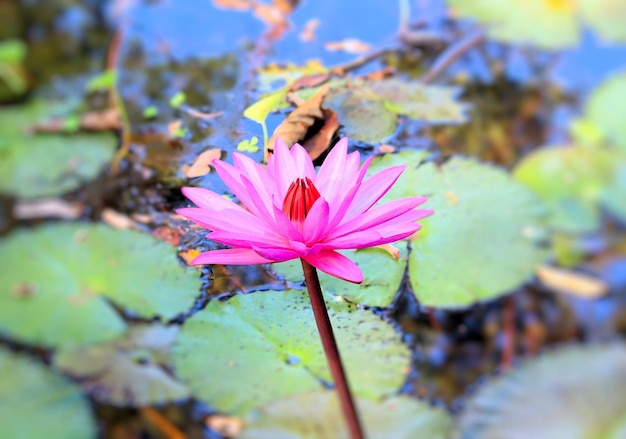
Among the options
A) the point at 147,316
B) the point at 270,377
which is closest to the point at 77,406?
the point at 147,316

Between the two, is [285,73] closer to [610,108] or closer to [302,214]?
[302,214]

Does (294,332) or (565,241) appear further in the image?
(565,241)

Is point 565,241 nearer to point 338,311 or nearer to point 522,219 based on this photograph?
point 522,219

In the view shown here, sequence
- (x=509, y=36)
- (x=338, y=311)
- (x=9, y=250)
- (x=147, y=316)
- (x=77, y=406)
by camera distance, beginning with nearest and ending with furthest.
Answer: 1. (x=338, y=311)
2. (x=147, y=316)
3. (x=77, y=406)
4. (x=9, y=250)
5. (x=509, y=36)

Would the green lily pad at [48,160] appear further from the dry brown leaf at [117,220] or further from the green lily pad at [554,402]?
the green lily pad at [554,402]

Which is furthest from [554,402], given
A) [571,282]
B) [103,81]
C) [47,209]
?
[103,81]

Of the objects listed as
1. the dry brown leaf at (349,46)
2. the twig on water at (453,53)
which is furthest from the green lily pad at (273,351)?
the twig on water at (453,53)
